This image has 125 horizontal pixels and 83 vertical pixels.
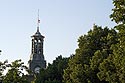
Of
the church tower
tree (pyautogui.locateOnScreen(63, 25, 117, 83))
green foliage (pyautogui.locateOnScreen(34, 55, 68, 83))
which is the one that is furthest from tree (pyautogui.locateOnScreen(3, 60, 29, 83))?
the church tower

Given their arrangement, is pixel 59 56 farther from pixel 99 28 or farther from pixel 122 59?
pixel 122 59

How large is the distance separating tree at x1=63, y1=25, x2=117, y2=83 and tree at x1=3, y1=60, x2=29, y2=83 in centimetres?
731

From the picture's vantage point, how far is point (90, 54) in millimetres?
51125

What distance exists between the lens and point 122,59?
32938mm

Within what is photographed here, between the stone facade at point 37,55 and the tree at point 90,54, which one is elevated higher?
the stone facade at point 37,55

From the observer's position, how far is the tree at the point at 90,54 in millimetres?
47125

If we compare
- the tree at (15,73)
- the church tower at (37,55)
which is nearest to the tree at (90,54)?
the tree at (15,73)

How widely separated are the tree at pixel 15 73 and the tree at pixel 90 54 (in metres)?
7.31

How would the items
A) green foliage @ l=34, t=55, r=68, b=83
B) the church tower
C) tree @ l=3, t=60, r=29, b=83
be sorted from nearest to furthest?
tree @ l=3, t=60, r=29, b=83
green foliage @ l=34, t=55, r=68, b=83
the church tower

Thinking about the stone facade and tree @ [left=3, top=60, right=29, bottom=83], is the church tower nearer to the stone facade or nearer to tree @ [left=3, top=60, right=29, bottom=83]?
the stone facade

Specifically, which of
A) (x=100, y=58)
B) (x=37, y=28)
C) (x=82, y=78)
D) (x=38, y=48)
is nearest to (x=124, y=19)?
(x=100, y=58)

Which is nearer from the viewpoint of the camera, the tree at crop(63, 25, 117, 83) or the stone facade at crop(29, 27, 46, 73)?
the tree at crop(63, 25, 117, 83)

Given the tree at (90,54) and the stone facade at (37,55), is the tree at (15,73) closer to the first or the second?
the tree at (90,54)

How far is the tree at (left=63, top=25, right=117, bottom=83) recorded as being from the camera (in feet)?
155
